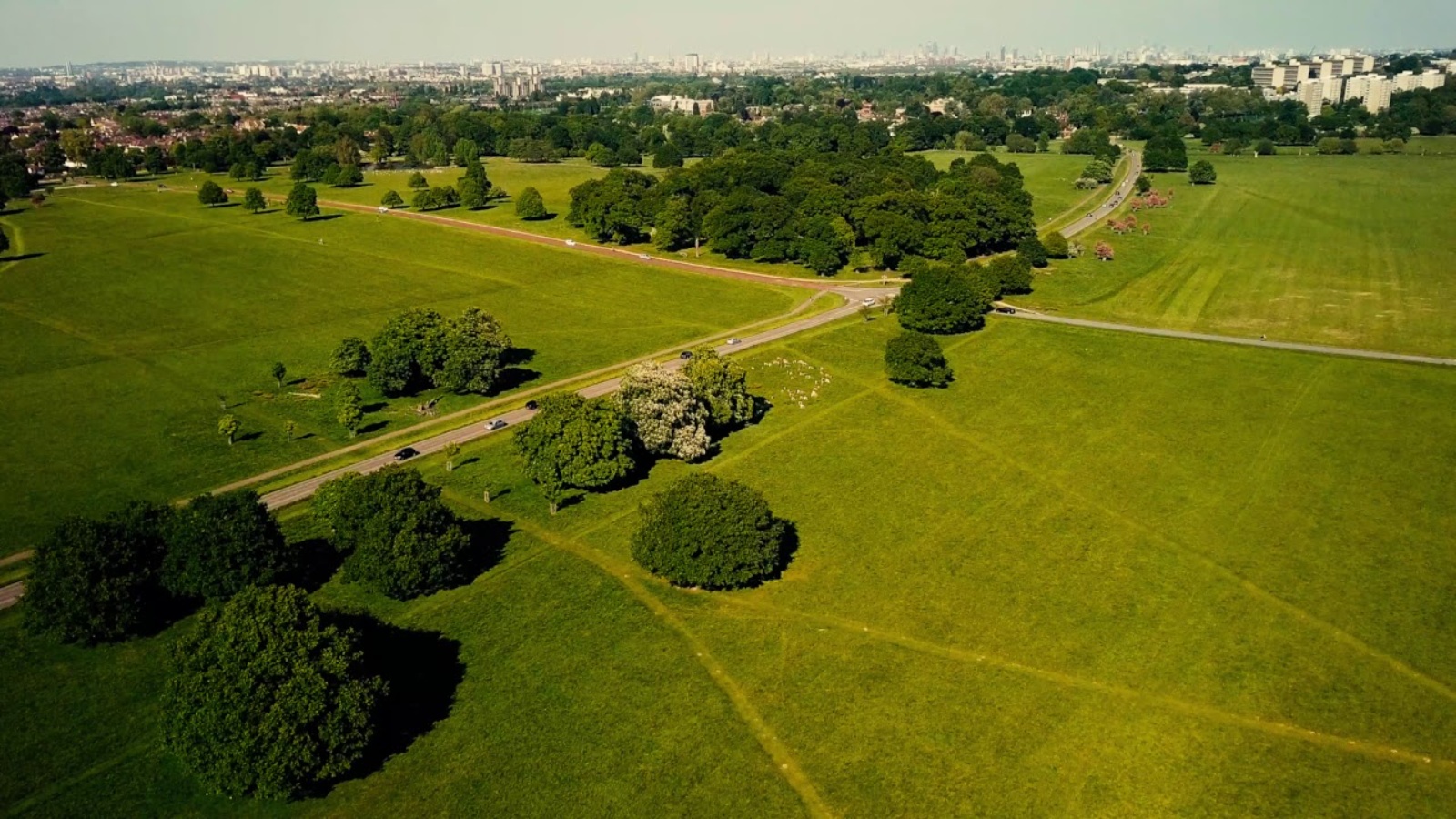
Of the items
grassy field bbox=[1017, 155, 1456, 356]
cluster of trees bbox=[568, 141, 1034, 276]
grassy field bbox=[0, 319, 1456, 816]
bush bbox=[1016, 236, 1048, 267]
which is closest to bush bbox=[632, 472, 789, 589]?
grassy field bbox=[0, 319, 1456, 816]

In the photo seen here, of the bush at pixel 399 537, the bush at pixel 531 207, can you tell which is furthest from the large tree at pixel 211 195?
the bush at pixel 399 537

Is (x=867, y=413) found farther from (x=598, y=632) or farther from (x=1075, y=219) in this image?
(x=1075, y=219)

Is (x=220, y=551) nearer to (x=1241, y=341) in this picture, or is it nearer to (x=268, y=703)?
(x=268, y=703)

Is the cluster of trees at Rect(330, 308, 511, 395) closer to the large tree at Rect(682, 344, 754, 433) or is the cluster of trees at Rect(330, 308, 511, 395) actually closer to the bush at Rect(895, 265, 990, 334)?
the large tree at Rect(682, 344, 754, 433)

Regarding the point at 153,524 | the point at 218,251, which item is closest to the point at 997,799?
the point at 153,524

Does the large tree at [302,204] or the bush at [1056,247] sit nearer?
the bush at [1056,247]

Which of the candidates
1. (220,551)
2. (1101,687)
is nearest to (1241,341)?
(1101,687)

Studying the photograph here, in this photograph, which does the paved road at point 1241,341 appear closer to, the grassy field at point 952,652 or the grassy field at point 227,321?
the grassy field at point 952,652
